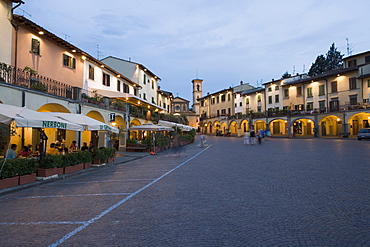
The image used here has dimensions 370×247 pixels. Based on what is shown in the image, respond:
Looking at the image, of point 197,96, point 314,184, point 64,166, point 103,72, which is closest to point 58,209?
point 64,166

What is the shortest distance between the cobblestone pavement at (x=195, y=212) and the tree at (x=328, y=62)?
60516 mm

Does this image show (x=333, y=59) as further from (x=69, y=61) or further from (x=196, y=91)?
(x=69, y=61)

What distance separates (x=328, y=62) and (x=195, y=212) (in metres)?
67.4

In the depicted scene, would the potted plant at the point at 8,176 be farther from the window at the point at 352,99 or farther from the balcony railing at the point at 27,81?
Answer: the window at the point at 352,99

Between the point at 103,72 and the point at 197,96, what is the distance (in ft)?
206

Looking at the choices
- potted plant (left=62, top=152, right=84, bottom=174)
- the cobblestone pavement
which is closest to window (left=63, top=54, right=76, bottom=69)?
potted plant (left=62, top=152, right=84, bottom=174)

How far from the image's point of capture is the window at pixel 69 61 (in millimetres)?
20953

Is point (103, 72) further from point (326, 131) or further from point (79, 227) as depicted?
point (326, 131)

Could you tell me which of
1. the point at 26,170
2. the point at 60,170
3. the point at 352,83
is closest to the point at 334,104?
the point at 352,83

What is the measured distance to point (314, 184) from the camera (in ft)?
26.5

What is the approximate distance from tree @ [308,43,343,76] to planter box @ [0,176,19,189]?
216 feet

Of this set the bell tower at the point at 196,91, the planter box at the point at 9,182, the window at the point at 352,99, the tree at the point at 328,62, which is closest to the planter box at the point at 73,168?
the planter box at the point at 9,182

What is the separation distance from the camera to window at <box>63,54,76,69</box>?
21.0m

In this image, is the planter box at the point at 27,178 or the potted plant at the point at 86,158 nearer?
the planter box at the point at 27,178
